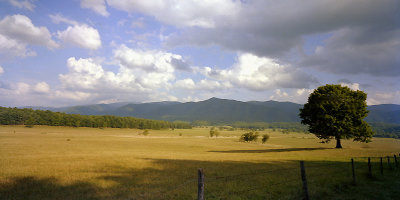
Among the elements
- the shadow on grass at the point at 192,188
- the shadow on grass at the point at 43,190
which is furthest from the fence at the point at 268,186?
the shadow on grass at the point at 43,190

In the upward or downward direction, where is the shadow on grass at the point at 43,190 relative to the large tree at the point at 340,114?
downward

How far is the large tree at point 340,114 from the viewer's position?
44.5 meters

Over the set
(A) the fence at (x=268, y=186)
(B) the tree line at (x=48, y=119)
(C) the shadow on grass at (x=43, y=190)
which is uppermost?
(B) the tree line at (x=48, y=119)

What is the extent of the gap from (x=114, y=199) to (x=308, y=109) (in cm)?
4607

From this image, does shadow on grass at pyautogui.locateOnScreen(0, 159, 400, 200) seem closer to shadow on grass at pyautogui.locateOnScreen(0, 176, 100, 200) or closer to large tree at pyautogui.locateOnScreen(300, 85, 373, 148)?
shadow on grass at pyautogui.locateOnScreen(0, 176, 100, 200)

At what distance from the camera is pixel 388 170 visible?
73.4 ft

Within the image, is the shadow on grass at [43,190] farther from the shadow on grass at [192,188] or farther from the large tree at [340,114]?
the large tree at [340,114]

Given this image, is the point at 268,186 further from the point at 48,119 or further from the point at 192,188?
the point at 48,119

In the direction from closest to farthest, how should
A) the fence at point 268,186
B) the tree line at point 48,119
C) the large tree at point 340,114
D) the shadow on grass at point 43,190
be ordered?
the fence at point 268,186, the shadow on grass at point 43,190, the large tree at point 340,114, the tree line at point 48,119

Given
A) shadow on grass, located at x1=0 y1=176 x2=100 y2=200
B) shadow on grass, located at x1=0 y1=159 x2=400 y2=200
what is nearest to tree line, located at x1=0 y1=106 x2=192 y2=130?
shadow on grass, located at x1=0 y1=159 x2=400 y2=200

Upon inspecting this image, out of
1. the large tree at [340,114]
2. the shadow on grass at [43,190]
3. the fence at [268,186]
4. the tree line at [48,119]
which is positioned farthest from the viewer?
the tree line at [48,119]

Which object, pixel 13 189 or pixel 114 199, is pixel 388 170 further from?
pixel 13 189

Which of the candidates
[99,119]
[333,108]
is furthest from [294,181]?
[99,119]

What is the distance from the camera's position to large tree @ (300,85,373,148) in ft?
146
